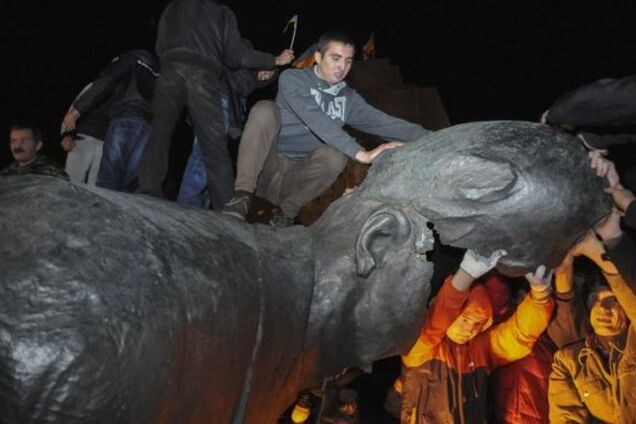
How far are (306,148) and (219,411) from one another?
2.35 metres

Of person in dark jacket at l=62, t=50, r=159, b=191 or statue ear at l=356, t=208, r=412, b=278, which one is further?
person in dark jacket at l=62, t=50, r=159, b=191

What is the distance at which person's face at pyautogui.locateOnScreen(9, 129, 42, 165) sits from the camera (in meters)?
4.27

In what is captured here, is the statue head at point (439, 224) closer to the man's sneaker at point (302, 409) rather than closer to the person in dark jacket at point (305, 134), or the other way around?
the person in dark jacket at point (305, 134)

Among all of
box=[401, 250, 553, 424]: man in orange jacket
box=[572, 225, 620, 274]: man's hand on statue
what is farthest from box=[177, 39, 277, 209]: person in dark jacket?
box=[572, 225, 620, 274]: man's hand on statue

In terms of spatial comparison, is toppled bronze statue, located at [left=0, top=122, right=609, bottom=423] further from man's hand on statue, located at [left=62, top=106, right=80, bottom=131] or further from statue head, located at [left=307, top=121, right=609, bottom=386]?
man's hand on statue, located at [left=62, top=106, right=80, bottom=131]

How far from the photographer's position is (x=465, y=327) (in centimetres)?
459

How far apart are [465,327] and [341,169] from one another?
85.4 inches

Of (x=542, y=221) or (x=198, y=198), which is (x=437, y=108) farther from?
(x=542, y=221)

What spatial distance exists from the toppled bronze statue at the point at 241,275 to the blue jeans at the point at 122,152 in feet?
8.12

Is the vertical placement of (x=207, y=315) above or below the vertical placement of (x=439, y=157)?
below

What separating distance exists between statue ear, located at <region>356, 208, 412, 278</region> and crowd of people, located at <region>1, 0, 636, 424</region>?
43.8 inches

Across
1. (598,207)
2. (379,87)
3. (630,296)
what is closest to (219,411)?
(598,207)

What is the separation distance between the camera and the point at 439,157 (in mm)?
1607

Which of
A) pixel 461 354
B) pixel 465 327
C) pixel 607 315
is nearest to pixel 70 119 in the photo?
pixel 465 327
